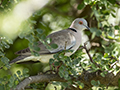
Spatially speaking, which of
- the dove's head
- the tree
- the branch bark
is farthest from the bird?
the branch bark

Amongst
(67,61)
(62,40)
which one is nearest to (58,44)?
(62,40)

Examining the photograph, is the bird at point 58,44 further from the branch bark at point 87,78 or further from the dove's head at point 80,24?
the branch bark at point 87,78

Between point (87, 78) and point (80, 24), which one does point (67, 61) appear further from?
point (80, 24)

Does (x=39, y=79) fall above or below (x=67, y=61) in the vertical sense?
below

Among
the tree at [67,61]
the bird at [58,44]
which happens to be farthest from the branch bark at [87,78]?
the bird at [58,44]

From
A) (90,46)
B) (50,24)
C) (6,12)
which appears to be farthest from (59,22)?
(6,12)

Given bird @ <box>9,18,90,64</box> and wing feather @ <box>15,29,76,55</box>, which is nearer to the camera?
bird @ <box>9,18,90,64</box>

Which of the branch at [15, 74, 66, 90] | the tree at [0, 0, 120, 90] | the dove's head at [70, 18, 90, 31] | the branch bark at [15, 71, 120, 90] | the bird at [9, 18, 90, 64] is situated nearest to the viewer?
the tree at [0, 0, 120, 90]

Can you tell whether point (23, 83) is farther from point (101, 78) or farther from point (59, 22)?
point (59, 22)

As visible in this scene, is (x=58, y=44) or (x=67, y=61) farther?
(x=58, y=44)

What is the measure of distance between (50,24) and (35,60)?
1.45m

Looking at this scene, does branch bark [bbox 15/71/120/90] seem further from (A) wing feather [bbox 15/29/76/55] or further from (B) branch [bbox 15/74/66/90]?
(A) wing feather [bbox 15/29/76/55]

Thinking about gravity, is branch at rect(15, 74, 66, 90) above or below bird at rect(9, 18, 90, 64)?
below

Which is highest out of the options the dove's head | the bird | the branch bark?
the dove's head
